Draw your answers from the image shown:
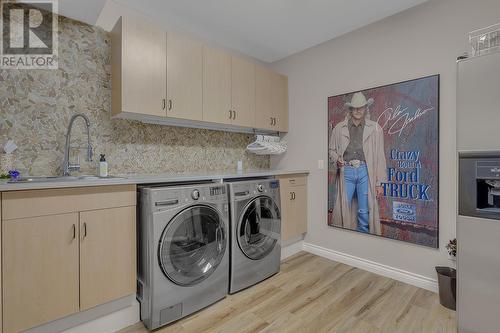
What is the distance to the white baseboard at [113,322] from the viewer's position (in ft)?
5.27

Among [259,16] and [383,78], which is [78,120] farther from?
[383,78]

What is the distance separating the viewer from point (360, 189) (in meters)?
2.63

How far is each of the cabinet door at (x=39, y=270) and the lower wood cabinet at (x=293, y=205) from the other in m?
2.00

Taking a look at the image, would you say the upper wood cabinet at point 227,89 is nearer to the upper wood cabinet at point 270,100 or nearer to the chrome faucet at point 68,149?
the upper wood cabinet at point 270,100

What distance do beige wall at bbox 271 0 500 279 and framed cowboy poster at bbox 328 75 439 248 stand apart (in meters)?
0.08

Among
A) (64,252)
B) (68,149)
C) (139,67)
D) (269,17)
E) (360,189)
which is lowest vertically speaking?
(64,252)

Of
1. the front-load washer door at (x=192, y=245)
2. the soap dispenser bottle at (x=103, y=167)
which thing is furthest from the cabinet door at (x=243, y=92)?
the soap dispenser bottle at (x=103, y=167)

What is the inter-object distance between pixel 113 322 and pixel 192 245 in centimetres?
73

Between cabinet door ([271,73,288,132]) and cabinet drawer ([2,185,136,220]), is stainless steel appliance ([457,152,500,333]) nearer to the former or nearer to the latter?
cabinet door ([271,73,288,132])

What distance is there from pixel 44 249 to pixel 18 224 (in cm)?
20

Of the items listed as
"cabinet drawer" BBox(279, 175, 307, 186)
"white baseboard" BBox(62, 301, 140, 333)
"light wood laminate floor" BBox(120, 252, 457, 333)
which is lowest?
"light wood laminate floor" BBox(120, 252, 457, 333)
